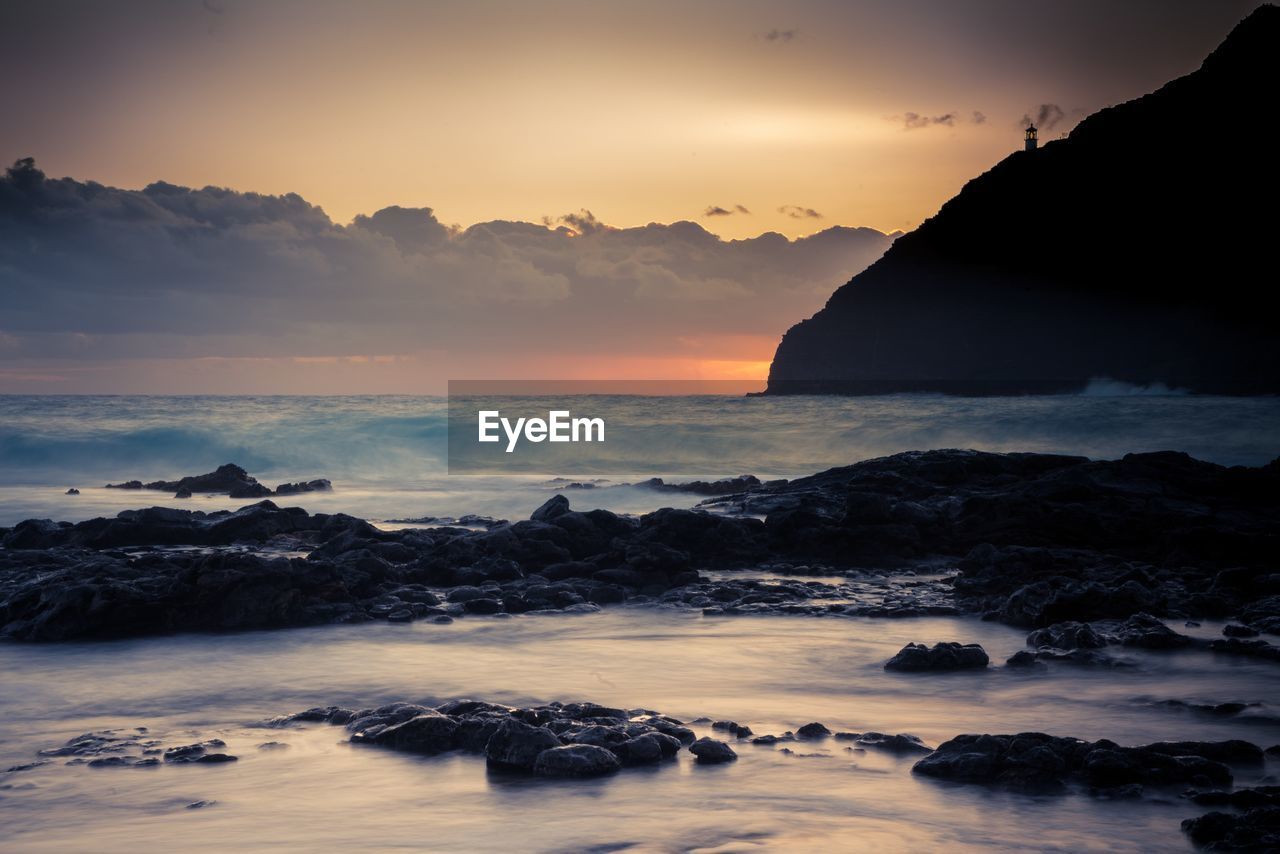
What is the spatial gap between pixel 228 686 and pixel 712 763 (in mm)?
4942

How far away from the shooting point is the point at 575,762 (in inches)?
271

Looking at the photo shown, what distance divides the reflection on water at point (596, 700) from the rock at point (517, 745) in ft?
0.50

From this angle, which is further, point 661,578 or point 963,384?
point 963,384

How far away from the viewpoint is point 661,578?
15.0 metres

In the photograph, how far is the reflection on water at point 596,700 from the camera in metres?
5.91

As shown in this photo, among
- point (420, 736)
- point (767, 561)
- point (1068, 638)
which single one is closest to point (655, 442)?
point (767, 561)

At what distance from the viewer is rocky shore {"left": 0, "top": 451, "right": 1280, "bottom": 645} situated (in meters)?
12.3

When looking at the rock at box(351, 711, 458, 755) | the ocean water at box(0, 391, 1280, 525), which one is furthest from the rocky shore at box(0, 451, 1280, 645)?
the ocean water at box(0, 391, 1280, 525)

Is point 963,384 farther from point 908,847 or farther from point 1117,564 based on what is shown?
point 908,847

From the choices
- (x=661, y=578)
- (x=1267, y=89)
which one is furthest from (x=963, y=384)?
(x=661, y=578)

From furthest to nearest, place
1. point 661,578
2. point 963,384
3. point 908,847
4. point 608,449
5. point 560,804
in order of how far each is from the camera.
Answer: point 963,384 → point 608,449 → point 661,578 → point 560,804 → point 908,847

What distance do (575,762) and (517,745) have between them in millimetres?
446

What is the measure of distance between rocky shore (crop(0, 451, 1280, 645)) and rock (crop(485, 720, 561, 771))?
5362 mm

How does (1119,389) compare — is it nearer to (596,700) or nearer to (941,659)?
(941,659)
